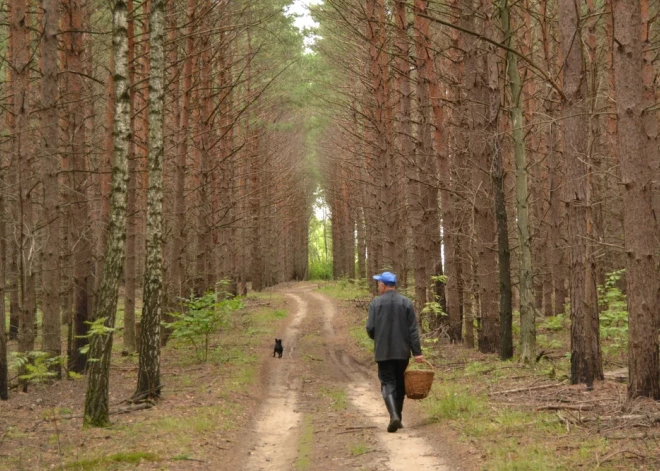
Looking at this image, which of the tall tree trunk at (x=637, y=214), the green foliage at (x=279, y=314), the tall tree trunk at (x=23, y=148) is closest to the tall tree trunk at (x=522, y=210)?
the tall tree trunk at (x=637, y=214)

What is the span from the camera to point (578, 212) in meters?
9.21

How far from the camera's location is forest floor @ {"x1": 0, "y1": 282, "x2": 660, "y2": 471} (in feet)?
21.6

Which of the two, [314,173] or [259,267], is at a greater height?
[314,173]

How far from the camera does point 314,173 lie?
62094 millimetres

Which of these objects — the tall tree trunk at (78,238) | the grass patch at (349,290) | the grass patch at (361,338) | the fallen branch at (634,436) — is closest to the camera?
the fallen branch at (634,436)

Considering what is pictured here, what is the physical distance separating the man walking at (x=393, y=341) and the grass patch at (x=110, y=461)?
305cm

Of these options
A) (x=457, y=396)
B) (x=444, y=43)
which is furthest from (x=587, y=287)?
(x=444, y=43)

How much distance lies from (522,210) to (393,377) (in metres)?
4.76

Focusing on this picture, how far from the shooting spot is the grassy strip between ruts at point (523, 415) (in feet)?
19.1

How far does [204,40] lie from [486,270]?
10.5m

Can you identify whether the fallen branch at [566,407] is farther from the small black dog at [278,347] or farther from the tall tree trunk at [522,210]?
the small black dog at [278,347]

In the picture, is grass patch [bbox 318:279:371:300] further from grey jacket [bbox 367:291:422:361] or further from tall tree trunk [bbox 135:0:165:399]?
grey jacket [bbox 367:291:422:361]

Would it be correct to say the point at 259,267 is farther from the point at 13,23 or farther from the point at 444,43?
the point at 13,23

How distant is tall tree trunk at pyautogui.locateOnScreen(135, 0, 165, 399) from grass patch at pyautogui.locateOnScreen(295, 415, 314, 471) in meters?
2.81
